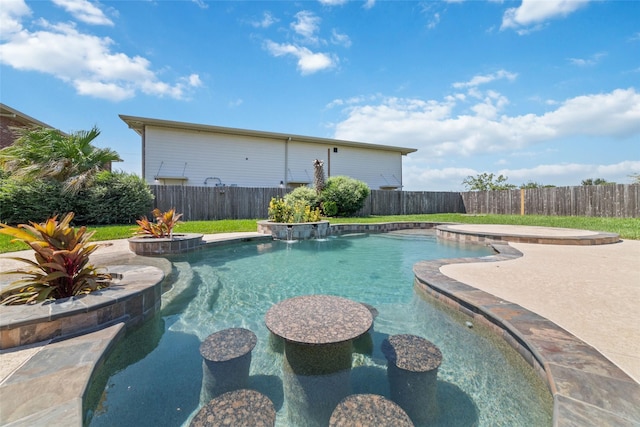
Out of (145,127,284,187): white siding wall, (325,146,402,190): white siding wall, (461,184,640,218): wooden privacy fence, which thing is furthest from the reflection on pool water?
(325,146,402,190): white siding wall

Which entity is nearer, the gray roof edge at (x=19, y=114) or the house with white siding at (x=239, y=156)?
the gray roof edge at (x=19, y=114)

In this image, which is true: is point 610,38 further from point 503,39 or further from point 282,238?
point 282,238

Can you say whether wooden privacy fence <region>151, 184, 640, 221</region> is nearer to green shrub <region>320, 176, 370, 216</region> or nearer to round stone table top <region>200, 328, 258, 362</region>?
green shrub <region>320, 176, 370, 216</region>

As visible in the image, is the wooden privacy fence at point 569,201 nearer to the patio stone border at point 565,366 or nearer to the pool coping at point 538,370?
the patio stone border at point 565,366

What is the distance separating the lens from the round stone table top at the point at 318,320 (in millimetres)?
1696

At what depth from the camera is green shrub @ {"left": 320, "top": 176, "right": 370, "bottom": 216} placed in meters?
14.4

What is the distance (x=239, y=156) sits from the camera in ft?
57.4

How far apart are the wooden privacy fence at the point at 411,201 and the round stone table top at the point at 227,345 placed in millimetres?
12154

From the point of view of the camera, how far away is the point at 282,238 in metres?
8.50

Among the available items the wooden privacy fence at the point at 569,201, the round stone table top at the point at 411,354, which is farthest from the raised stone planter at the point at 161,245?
the wooden privacy fence at the point at 569,201

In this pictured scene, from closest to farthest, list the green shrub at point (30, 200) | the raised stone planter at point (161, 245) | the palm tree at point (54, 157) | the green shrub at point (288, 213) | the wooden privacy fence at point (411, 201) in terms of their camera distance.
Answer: the raised stone planter at point (161, 245)
the green shrub at point (30, 200)
the palm tree at point (54, 157)
the green shrub at point (288, 213)
the wooden privacy fence at point (411, 201)

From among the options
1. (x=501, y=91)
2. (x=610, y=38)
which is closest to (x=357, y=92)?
(x=501, y=91)

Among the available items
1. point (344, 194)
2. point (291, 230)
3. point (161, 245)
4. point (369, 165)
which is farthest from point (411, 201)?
point (161, 245)

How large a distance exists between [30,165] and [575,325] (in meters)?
13.3
